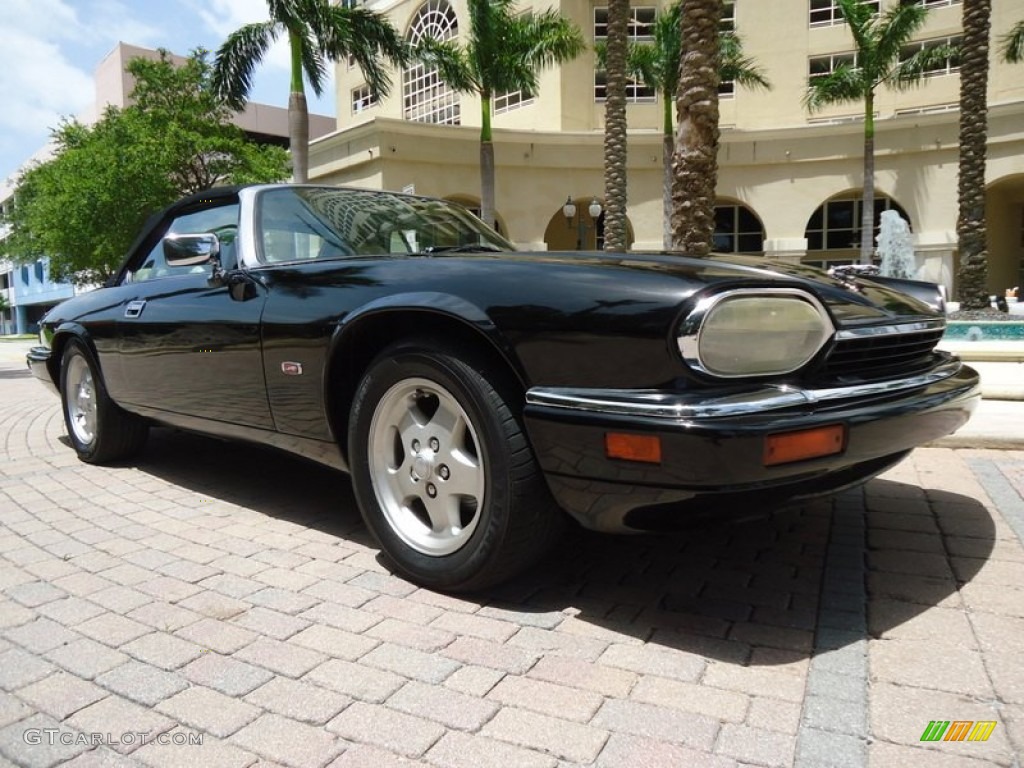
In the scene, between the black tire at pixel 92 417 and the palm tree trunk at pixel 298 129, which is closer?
the black tire at pixel 92 417

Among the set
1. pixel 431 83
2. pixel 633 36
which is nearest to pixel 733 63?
pixel 633 36

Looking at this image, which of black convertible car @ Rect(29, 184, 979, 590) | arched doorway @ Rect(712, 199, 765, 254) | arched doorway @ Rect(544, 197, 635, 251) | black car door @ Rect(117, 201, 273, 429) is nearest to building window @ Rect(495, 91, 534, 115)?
arched doorway @ Rect(544, 197, 635, 251)

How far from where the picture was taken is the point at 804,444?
191cm

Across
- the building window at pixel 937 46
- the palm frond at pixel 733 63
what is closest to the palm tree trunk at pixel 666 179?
the palm frond at pixel 733 63

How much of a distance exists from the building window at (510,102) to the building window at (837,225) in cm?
1191

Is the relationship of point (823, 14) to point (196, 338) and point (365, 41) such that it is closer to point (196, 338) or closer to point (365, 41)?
point (365, 41)

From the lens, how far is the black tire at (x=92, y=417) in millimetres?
4289

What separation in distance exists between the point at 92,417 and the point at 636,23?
29423 millimetres

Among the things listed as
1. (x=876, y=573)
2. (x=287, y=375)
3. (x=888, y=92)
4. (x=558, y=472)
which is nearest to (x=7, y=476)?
(x=287, y=375)

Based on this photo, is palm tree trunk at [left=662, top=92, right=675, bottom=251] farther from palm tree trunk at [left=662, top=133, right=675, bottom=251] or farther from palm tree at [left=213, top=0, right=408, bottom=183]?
palm tree at [left=213, top=0, right=408, bottom=183]

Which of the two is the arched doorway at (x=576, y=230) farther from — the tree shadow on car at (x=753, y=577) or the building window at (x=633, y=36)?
the tree shadow on car at (x=753, y=577)

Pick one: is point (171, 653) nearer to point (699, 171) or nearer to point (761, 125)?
point (699, 171)

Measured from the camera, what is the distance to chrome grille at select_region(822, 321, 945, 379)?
2.14 meters

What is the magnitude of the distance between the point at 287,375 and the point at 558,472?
4.16 feet
